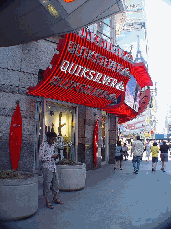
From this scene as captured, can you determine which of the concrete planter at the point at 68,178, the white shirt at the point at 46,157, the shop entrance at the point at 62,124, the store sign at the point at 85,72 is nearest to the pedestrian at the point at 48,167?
the white shirt at the point at 46,157

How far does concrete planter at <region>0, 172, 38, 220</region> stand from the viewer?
4.89m

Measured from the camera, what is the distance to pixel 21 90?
29.2ft

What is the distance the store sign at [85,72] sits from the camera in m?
8.38

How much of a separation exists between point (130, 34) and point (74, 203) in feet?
94.5

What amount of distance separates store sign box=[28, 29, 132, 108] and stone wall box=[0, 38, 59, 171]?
0.54 metres

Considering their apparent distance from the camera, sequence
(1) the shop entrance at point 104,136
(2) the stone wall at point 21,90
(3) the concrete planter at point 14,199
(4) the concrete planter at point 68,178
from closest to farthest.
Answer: (3) the concrete planter at point 14,199
(4) the concrete planter at point 68,178
(2) the stone wall at point 21,90
(1) the shop entrance at point 104,136

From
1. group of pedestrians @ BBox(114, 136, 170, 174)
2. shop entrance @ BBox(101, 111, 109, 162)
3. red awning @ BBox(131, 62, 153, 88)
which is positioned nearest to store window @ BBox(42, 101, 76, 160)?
group of pedestrians @ BBox(114, 136, 170, 174)

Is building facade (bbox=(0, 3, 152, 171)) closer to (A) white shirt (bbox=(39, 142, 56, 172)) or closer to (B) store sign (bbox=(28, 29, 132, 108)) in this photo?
(B) store sign (bbox=(28, 29, 132, 108))

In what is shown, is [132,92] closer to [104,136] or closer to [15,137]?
[104,136]

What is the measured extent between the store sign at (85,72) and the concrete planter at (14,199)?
4185 millimetres

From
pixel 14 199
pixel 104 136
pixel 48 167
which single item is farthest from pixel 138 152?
pixel 14 199

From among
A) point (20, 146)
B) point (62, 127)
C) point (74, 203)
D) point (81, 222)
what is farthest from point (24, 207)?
point (62, 127)

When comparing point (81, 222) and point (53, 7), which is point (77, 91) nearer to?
point (53, 7)

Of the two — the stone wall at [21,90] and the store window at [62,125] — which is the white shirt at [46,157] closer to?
the stone wall at [21,90]
